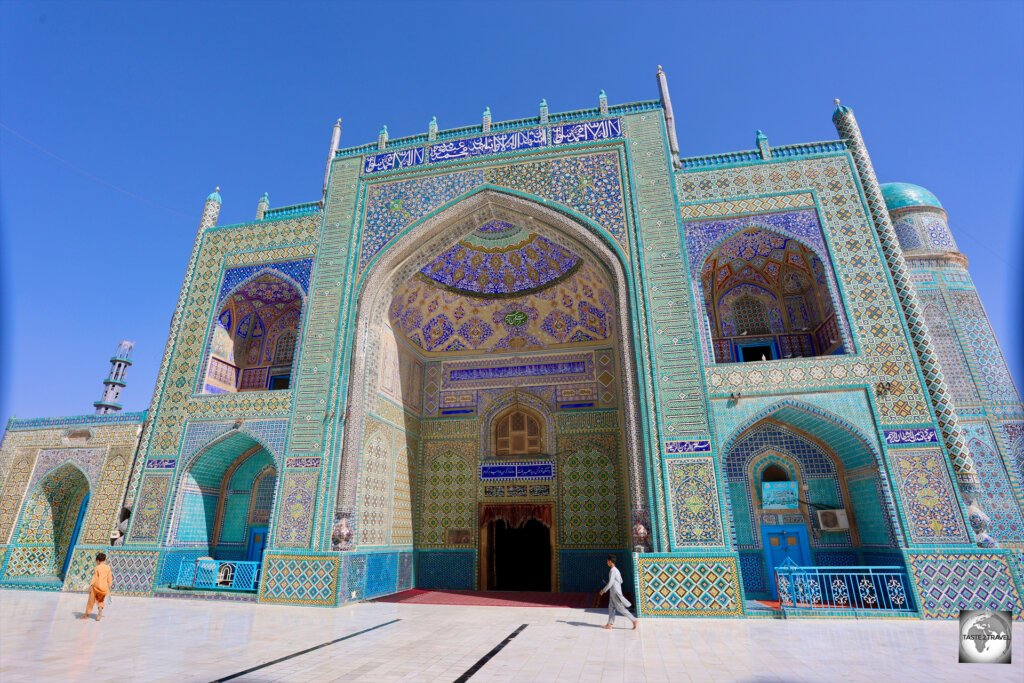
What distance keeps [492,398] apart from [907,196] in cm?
947

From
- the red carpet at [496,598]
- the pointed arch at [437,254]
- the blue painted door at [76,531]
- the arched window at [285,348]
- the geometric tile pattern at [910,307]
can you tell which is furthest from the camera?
the arched window at [285,348]

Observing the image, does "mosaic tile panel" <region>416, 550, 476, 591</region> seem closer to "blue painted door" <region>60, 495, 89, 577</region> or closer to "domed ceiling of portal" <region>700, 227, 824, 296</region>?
"domed ceiling of portal" <region>700, 227, 824, 296</region>

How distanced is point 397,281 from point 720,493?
666cm

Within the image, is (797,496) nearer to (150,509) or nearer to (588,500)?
(588,500)

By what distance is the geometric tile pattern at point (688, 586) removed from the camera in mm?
6824

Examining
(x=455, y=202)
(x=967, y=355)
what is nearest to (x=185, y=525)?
(x=455, y=202)

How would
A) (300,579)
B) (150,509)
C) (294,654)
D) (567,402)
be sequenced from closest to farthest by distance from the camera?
(294,654) < (300,579) < (150,509) < (567,402)

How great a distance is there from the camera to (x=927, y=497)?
683 cm

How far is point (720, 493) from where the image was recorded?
7.29m

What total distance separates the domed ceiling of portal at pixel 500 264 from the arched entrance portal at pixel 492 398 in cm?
2

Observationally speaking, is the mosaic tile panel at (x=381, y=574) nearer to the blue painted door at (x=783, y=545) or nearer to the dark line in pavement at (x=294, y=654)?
the dark line in pavement at (x=294, y=654)

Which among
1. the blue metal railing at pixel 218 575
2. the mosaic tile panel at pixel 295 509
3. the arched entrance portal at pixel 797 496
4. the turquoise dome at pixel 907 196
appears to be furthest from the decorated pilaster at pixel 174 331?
the turquoise dome at pixel 907 196

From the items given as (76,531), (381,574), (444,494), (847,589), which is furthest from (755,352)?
(76,531)

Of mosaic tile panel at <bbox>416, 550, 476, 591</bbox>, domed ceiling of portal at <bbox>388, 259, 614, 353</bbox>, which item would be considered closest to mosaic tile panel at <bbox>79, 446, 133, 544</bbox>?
mosaic tile panel at <bbox>416, 550, 476, 591</bbox>
